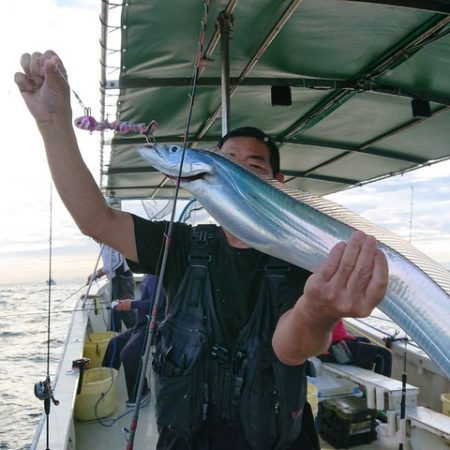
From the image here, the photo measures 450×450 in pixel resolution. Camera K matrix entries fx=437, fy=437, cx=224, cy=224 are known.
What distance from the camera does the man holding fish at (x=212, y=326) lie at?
199 centimetres

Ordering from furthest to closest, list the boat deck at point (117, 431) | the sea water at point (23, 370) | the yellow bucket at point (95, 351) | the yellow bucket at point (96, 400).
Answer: the sea water at point (23, 370) → the yellow bucket at point (95, 351) → the yellow bucket at point (96, 400) → the boat deck at point (117, 431)

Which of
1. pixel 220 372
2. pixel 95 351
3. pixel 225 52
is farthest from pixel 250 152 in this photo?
pixel 95 351

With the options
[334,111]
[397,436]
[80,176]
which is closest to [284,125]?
[334,111]

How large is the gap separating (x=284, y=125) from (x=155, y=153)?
15.6 ft

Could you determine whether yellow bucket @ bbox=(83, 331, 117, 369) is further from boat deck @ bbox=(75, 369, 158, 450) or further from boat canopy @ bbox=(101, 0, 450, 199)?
boat canopy @ bbox=(101, 0, 450, 199)

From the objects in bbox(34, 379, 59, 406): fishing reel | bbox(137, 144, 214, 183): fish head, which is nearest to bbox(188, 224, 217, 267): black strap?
bbox(137, 144, 214, 183): fish head

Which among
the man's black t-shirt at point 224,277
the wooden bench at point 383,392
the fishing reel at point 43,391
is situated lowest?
the wooden bench at point 383,392

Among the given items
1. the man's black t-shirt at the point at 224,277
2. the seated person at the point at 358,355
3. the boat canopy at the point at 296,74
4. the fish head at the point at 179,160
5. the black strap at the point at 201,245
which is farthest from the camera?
the seated person at the point at 358,355

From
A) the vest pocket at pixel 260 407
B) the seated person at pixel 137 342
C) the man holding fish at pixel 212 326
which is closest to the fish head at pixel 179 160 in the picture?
the man holding fish at pixel 212 326

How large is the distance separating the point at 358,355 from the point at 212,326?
3.94 m

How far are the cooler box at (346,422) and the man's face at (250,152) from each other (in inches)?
136

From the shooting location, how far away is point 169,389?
2.12 metres

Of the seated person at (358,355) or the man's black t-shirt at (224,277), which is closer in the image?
the man's black t-shirt at (224,277)

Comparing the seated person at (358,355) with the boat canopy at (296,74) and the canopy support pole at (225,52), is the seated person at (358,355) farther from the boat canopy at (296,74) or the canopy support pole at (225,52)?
the canopy support pole at (225,52)
